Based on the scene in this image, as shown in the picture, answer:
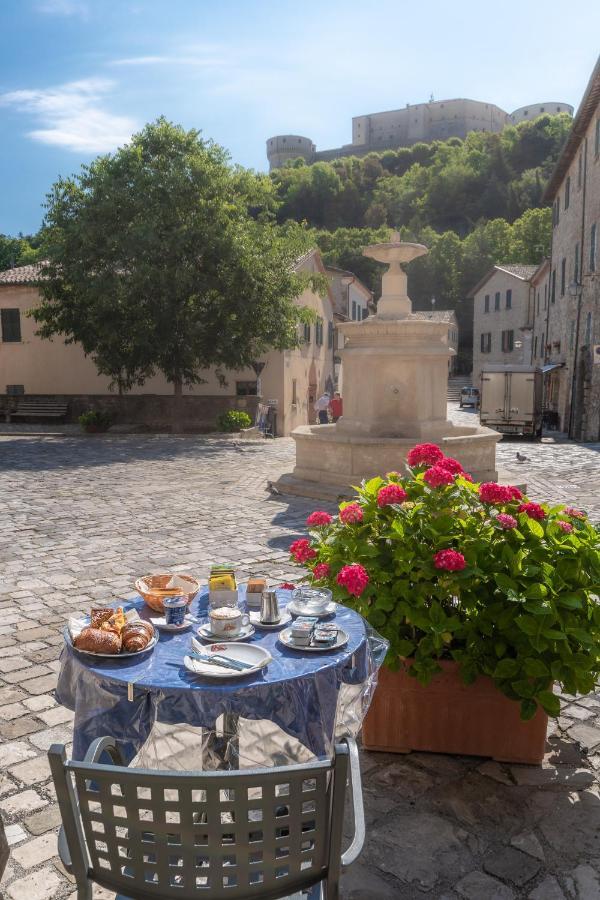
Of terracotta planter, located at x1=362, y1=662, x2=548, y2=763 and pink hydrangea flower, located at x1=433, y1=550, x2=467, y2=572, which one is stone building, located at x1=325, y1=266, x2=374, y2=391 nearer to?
terracotta planter, located at x1=362, y1=662, x2=548, y2=763

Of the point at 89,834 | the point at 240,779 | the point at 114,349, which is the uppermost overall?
the point at 114,349

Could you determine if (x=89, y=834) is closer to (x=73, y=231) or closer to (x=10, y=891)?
(x=10, y=891)

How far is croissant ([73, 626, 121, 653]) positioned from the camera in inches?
117

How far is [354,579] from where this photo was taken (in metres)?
3.40

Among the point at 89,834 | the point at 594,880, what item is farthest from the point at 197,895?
the point at 594,880

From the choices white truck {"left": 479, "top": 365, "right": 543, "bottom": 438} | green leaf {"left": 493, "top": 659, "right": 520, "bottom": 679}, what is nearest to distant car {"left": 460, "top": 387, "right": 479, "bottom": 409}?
white truck {"left": 479, "top": 365, "right": 543, "bottom": 438}

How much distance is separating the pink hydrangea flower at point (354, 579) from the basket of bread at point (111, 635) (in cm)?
90

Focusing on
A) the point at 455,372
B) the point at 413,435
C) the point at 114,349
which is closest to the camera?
the point at 413,435

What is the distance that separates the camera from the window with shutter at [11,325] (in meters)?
30.7

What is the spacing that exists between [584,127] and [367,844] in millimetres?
29298

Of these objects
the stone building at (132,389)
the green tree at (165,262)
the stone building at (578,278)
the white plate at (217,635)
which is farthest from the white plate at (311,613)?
the stone building at (132,389)

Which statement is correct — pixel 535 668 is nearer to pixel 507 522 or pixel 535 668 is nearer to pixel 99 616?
pixel 507 522

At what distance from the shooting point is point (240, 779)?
1.80 metres

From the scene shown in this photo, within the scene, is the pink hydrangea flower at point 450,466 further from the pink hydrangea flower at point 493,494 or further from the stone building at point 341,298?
the stone building at point 341,298
